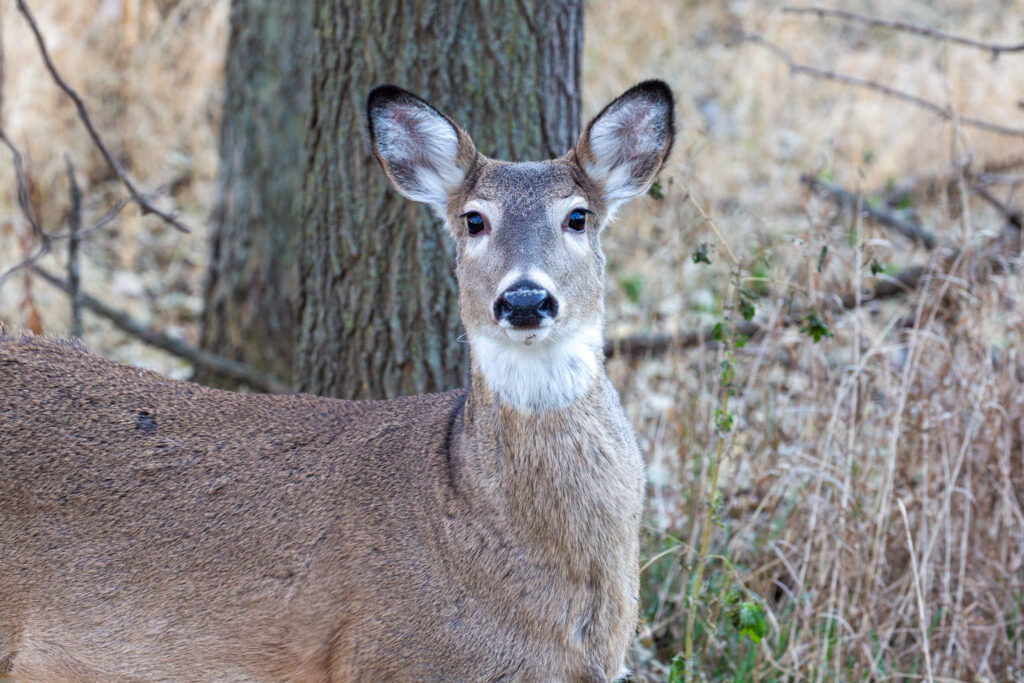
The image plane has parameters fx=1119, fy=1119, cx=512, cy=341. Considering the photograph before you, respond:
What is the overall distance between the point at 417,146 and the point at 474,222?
410 millimetres

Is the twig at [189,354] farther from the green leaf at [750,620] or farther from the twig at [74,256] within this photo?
the green leaf at [750,620]

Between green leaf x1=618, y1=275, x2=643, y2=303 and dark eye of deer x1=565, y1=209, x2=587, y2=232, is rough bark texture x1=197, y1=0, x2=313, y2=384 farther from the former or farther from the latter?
dark eye of deer x1=565, y1=209, x2=587, y2=232

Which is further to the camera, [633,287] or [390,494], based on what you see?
[633,287]

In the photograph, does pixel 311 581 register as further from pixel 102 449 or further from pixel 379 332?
pixel 379 332

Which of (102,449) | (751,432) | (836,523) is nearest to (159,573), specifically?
(102,449)

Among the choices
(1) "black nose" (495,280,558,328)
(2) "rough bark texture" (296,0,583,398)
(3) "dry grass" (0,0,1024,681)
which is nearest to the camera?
(1) "black nose" (495,280,558,328)

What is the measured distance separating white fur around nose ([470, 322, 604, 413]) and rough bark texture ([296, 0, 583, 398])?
138 centimetres

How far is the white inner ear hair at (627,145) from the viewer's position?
3666mm

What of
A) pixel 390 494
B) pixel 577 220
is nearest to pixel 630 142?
pixel 577 220

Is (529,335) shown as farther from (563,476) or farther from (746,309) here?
(746,309)

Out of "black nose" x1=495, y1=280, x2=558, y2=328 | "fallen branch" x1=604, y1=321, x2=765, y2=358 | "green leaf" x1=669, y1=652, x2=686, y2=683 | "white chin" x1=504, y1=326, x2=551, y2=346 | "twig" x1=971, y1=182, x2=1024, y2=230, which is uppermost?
"twig" x1=971, y1=182, x2=1024, y2=230

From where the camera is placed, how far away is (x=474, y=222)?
11.8 feet

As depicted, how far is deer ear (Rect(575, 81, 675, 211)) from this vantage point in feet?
11.9

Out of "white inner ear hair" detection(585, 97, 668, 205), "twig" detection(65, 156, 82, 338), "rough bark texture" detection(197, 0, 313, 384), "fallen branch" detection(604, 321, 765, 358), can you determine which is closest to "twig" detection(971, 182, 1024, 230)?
"fallen branch" detection(604, 321, 765, 358)
